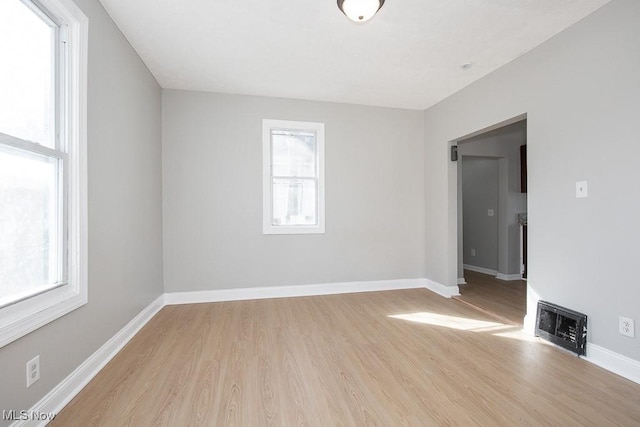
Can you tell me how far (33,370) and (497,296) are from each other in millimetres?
4634

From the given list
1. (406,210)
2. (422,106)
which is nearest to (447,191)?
(406,210)

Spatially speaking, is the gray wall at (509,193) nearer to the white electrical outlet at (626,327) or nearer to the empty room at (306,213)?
the empty room at (306,213)

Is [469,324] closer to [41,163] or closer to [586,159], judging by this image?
[586,159]

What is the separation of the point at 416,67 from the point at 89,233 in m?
3.36

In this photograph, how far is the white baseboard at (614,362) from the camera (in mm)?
1847

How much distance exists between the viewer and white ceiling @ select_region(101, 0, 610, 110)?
2.07 meters

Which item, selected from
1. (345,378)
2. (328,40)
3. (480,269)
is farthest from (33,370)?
(480,269)

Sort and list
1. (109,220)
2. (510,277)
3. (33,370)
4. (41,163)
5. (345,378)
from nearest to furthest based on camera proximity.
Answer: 1. (33,370)
2. (41,163)
3. (345,378)
4. (109,220)
5. (510,277)

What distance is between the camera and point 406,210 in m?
4.16

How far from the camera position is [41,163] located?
1563mm

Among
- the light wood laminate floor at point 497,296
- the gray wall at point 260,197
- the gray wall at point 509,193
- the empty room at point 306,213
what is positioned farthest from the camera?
the gray wall at point 509,193

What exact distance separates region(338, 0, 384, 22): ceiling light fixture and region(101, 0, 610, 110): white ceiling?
21cm

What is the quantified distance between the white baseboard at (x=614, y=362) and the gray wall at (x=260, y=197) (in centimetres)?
219

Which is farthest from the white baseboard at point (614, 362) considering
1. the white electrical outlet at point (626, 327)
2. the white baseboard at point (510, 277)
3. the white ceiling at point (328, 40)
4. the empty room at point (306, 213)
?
the white baseboard at point (510, 277)
